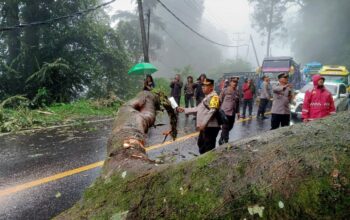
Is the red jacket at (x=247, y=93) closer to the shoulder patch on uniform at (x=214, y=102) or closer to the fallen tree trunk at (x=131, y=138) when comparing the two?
the shoulder patch on uniform at (x=214, y=102)

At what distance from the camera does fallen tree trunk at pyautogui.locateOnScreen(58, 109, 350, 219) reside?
1.29 m

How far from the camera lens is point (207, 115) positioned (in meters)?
5.25

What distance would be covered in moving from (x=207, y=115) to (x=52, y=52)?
15112 mm

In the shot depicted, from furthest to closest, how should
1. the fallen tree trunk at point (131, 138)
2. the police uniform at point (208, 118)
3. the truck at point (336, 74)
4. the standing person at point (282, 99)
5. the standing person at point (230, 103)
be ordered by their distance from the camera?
the truck at point (336, 74)
the standing person at point (230, 103)
the standing person at point (282, 99)
the police uniform at point (208, 118)
the fallen tree trunk at point (131, 138)

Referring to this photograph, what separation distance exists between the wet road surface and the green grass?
1046mm

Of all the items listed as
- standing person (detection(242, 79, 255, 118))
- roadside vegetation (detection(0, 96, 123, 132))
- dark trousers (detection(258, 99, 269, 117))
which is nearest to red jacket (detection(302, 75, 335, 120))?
dark trousers (detection(258, 99, 269, 117))

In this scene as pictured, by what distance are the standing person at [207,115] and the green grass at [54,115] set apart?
685 cm

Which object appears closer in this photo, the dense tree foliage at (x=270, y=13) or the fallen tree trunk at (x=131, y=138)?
the fallen tree trunk at (x=131, y=138)

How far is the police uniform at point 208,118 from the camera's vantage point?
5.25 metres

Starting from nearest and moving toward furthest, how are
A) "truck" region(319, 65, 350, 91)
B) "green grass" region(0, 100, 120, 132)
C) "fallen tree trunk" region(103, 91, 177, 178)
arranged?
1. "fallen tree trunk" region(103, 91, 177, 178)
2. "green grass" region(0, 100, 120, 132)
3. "truck" region(319, 65, 350, 91)

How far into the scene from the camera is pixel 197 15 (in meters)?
71.5

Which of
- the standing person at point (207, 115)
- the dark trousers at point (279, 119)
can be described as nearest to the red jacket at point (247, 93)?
the dark trousers at point (279, 119)

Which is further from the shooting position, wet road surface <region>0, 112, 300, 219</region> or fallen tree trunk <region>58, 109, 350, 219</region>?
wet road surface <region>0, 112, 300, 219</region>

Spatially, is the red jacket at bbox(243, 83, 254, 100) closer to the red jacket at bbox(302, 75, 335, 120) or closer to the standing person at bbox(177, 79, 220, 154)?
the red jacket at bbox(302, 75, 335, 120)
